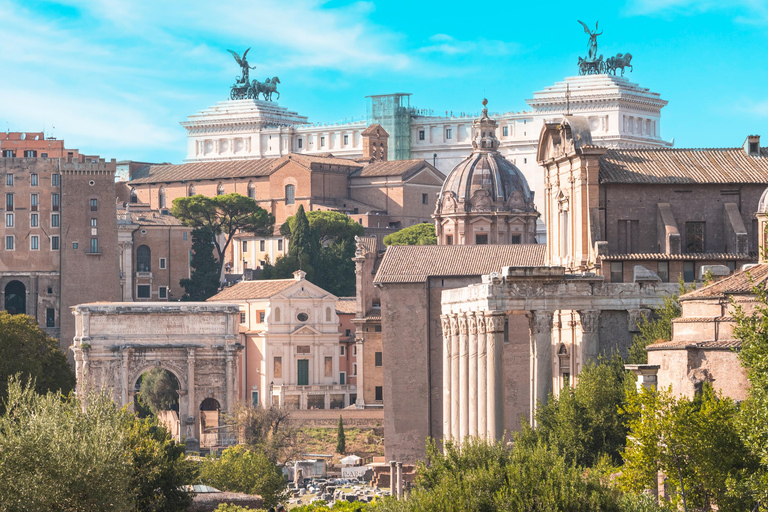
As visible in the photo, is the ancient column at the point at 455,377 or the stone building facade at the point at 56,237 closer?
the ancient column at the point at 455,377

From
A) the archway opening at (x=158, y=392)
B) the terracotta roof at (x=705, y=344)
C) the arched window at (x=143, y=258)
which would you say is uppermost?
the arched window at (x=143, y=258)

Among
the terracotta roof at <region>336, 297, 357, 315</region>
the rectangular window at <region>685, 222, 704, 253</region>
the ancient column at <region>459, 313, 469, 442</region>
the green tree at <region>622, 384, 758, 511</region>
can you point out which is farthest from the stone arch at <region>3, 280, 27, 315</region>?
the green tree at <region>622, 384, 758, 511</region>

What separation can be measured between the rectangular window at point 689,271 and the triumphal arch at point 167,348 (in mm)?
34949

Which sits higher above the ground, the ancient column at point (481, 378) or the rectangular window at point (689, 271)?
the rectangular window at point (689, 271)

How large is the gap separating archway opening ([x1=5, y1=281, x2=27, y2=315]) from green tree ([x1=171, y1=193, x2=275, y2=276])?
519 inches

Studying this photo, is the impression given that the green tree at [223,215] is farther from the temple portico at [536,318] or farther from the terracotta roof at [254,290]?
the temple portico at [536,318]

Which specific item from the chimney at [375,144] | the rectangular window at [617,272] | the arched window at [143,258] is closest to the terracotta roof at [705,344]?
the rectangular window at [617,272]

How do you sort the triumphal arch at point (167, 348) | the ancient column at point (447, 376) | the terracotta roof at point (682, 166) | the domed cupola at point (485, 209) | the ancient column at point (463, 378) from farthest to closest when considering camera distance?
the triumphal arch at point (167, 348) → the domed cupola at point (485, 209) → the ancient column at point (447, 376) → the terracotta roof at point (682, 166) → the ancient column at point (463, 378)

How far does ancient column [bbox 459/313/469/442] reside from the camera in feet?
148

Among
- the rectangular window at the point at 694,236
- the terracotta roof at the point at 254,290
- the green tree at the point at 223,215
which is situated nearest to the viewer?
the rectangular window at the point at 694,236

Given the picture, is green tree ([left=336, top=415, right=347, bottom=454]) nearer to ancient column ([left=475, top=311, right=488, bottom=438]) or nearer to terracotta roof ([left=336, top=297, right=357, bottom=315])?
terracotta roof ([left=336, top=297, right=357, bottom=315])

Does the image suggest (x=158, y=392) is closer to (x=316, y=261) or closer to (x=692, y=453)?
(x=316, y=261)

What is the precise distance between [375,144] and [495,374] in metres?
82.7

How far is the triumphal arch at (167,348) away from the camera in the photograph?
75875mm
